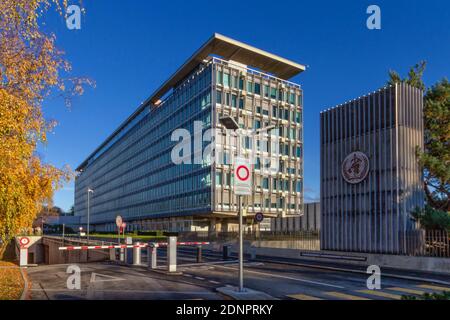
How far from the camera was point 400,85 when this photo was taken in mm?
24500

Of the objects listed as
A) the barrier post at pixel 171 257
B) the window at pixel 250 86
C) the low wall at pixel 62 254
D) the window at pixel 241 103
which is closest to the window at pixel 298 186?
the window at pixel 241 103

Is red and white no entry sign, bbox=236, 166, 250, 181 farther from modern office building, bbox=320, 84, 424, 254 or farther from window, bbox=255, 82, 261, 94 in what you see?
window, bbox=255, 82, 261, 94

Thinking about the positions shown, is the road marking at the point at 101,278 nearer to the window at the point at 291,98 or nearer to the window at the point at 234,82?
the window at the point at 234,82

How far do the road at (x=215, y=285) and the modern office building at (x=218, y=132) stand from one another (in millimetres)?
42254

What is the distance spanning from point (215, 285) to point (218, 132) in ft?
156

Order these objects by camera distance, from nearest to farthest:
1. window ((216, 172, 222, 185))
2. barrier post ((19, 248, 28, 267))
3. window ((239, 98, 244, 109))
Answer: barrier post ((19, 248, 28, 267)), window ((216, 172, 222, 185)), window ((239, 98, 244, 109))

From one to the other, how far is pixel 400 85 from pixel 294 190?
1937 inches

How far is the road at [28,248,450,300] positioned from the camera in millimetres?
13070

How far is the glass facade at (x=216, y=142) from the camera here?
2489 inches

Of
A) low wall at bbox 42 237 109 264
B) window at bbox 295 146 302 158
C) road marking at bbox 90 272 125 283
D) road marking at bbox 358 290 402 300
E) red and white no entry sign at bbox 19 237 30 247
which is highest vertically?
window at bbox 295 146 302 158

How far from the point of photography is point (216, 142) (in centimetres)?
6225

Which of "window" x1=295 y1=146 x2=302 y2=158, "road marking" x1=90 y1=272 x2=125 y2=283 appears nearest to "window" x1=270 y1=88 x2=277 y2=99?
"window" x1=295 y1=146 x2=302 y2=158

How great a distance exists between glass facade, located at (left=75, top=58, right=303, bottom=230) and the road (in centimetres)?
4218

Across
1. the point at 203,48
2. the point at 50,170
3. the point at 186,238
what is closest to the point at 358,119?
the point at 50,170
